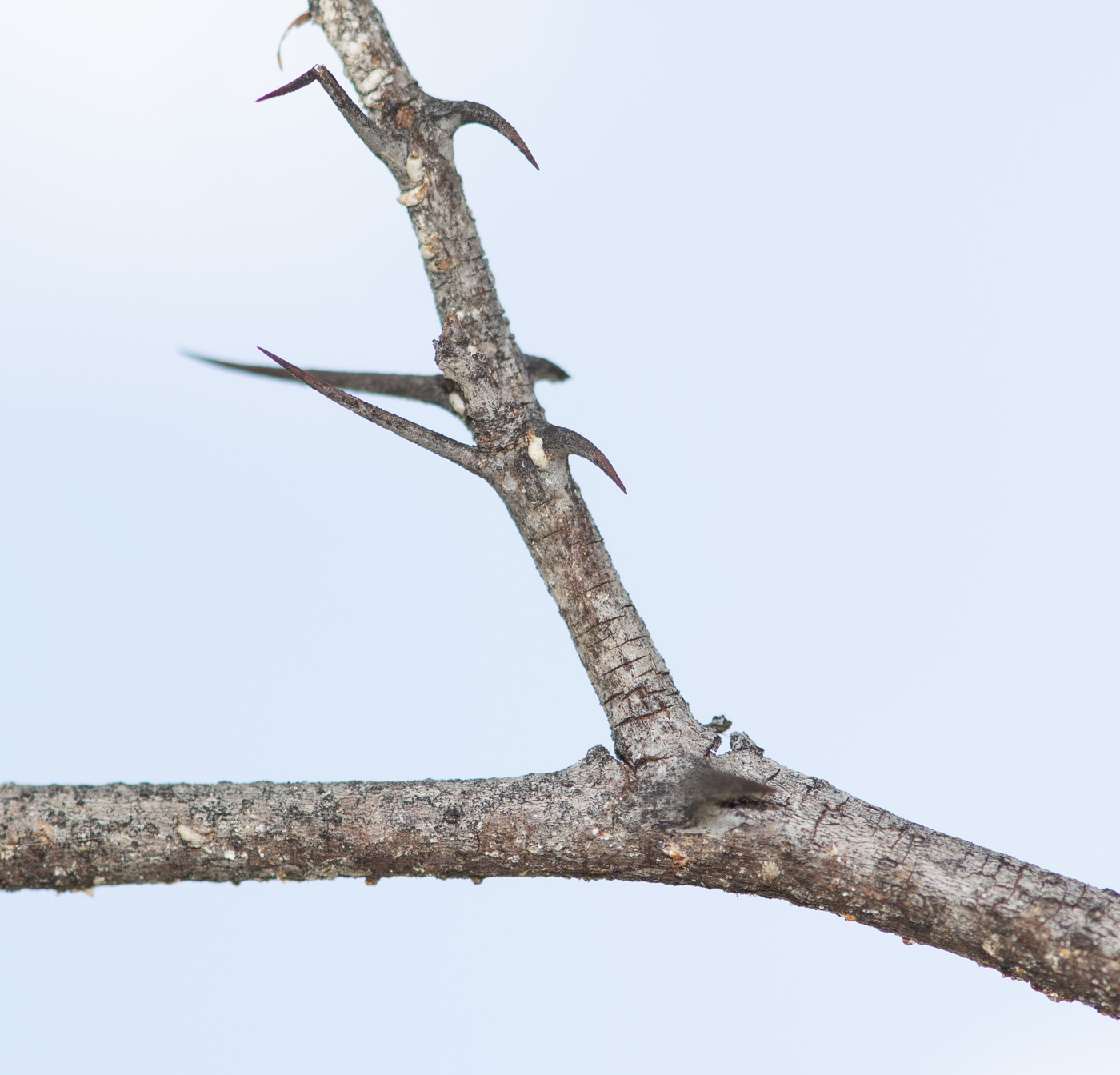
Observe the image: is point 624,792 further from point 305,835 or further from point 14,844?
point 14,844

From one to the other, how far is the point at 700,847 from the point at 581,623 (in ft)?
1.42

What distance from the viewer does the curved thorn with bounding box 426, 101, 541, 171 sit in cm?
184

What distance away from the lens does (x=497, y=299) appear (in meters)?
2.01

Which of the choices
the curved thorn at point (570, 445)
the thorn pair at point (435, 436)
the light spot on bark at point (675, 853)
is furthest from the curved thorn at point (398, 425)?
the light spot on bark at point (675, 853)

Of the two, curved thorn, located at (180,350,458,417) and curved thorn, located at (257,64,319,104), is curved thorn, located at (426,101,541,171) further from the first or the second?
curved thorn, located at (180,350,458,417)

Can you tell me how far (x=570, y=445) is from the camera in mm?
1892

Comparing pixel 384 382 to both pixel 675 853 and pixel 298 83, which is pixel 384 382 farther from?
pixel 675 853

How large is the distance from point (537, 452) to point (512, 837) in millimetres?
655

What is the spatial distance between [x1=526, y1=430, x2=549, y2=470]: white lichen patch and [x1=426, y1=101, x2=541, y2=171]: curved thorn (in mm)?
452

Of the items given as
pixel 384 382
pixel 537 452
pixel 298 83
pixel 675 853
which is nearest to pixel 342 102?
pixel 298 83

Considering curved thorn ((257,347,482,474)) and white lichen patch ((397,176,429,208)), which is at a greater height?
white lichen patch ((397,176,429,208))

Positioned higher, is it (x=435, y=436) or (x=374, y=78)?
(x=374, y=78)

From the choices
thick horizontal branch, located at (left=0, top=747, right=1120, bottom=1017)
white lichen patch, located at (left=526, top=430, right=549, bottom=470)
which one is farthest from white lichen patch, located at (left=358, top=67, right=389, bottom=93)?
thick horizontal branch, located at (left=0, top=747, right=1120, bottom=1017)

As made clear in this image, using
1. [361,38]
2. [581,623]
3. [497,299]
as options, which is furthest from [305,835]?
[361,38]
